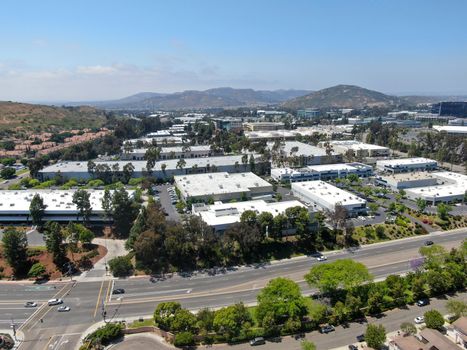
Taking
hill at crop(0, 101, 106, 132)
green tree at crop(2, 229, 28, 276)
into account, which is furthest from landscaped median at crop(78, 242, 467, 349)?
hill at crop(0, 101, 106, 132)

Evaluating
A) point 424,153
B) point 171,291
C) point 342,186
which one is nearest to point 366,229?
point 342,186

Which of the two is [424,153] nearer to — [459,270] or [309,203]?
[309,203]

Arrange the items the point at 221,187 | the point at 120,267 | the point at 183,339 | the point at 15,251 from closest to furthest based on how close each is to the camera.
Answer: the point at 183,339
the point at 120,267
the point at 15,251
the point at 221,187

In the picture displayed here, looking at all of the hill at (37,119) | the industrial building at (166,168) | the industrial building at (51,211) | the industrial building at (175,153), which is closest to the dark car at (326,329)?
the industrial building at (51,211)

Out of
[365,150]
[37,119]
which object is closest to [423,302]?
[365,150]

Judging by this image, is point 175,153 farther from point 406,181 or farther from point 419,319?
point 419,319
